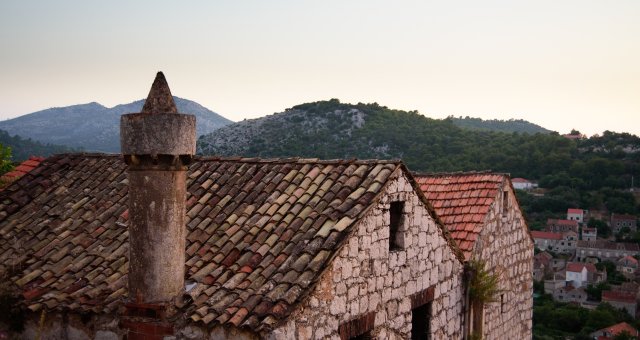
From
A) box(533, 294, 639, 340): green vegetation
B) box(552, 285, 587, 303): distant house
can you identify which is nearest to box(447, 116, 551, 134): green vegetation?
box(552, 285, 587, 303): distant house

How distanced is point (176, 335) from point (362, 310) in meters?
2.06

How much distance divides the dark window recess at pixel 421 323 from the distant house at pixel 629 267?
218 ft

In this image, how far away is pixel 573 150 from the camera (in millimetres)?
84250

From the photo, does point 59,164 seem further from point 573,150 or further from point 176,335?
point 573,150

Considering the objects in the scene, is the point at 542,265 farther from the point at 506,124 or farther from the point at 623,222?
the point at 506,124

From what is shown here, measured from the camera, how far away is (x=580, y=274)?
6794cm

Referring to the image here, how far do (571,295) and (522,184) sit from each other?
65.8ft

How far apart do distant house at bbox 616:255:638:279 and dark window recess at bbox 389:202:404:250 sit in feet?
222

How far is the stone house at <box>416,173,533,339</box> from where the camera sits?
10.1 m

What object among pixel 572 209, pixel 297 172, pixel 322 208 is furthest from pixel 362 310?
pixel 572 209

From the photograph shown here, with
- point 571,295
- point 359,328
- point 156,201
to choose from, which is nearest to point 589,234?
point 571,295

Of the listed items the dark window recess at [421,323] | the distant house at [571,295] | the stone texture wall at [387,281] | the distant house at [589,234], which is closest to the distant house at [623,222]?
the distant house at [589,234]

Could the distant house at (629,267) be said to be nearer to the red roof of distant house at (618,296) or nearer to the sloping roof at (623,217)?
the sloping roof at (623,217)

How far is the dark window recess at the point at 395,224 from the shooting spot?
294 inches
